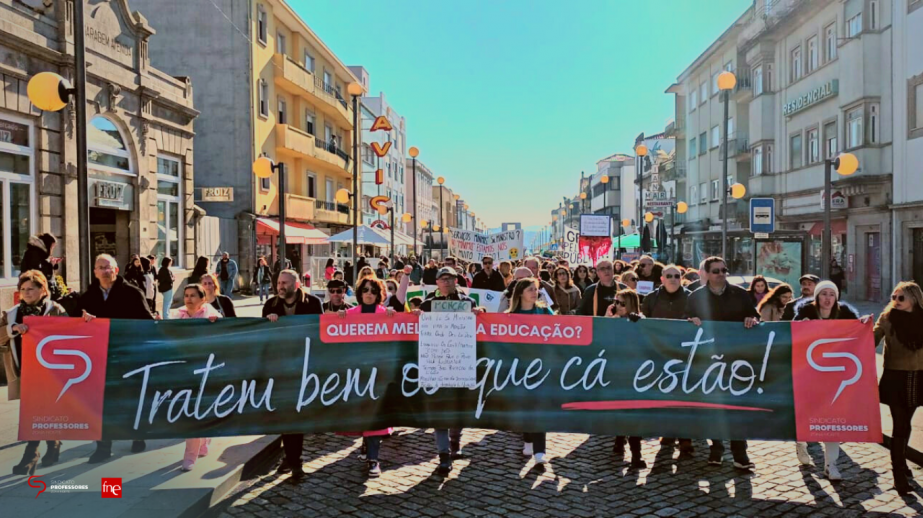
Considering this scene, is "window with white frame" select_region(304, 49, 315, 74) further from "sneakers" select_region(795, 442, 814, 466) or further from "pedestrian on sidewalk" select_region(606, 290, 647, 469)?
"sneakers" select_region(795, 442, 814, 466)

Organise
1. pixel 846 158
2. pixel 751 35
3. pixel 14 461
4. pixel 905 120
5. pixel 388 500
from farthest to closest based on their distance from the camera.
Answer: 1. pixel 751 35
2. pixel 905 120
3. pixel 846 158
4. pixel 14 461
5. pixel 388 500

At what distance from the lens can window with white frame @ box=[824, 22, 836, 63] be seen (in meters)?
26.9

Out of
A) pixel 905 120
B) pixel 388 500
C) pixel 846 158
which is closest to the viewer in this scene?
pixel 388 500

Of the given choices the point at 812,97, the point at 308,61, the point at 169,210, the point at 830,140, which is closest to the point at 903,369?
the point at 169,210

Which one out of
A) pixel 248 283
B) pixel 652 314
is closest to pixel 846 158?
pixel 652 314

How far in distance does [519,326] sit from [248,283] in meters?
23.6

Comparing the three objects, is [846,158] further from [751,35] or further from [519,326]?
[751,35]

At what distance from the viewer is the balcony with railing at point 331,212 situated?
3712 cm

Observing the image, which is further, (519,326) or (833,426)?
(519,326)

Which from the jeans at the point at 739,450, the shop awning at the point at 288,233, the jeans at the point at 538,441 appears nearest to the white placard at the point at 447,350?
the jeans at the point at 538,441

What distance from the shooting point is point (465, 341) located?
611 cm

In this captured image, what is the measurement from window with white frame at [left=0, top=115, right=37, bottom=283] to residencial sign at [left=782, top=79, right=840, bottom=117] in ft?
85.8

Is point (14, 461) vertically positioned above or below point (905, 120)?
below

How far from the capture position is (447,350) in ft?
20.1
